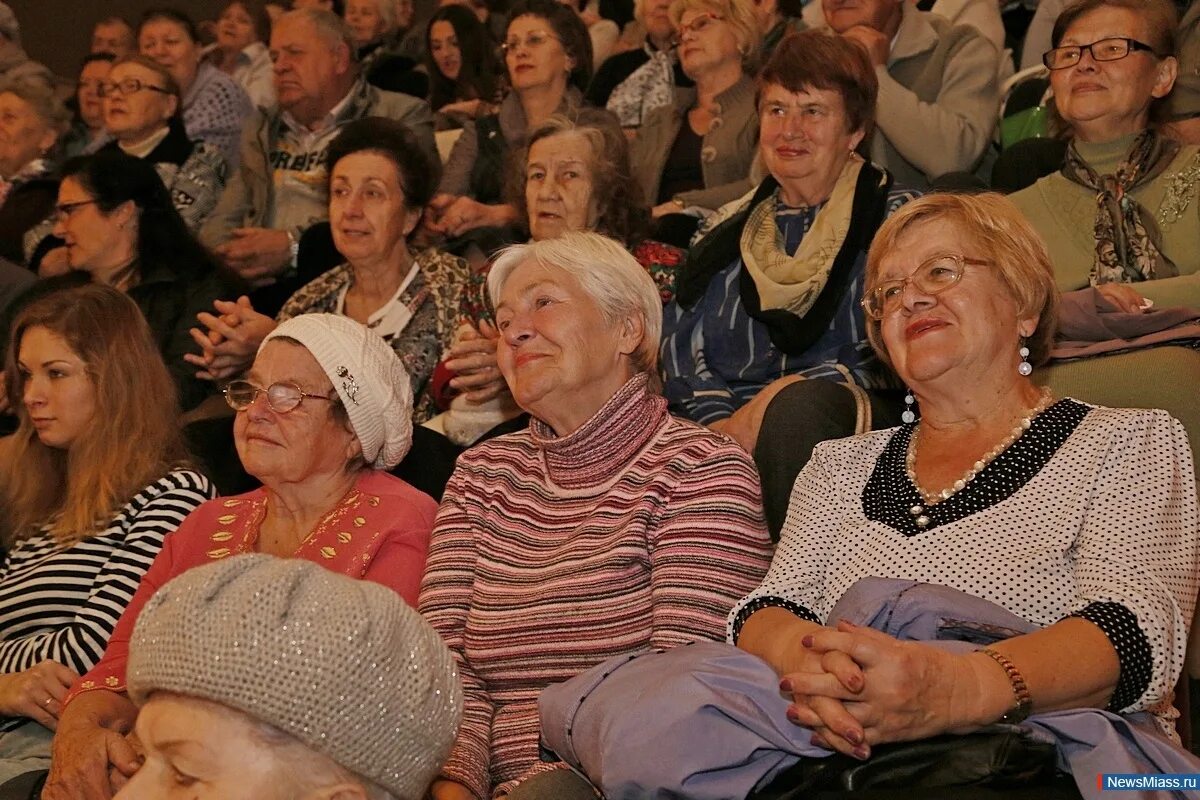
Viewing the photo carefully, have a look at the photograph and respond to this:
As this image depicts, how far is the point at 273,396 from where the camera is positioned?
325 centimetres

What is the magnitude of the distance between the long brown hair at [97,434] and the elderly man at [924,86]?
2024 mm

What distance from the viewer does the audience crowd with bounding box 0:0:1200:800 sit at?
2.09 metres

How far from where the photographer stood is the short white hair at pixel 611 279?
3.09 meters

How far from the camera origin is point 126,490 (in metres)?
3.48

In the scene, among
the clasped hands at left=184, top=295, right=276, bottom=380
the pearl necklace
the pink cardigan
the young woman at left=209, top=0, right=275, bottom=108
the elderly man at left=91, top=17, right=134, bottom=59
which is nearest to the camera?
the pearl necklace

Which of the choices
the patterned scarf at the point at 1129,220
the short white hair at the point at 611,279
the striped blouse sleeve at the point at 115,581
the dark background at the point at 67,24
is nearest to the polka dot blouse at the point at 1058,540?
the short white hair at the point at 611,279

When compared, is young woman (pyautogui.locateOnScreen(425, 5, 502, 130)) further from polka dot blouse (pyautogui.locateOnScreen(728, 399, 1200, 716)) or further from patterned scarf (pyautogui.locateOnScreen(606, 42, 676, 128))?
polka dot blouse (pyautogui.locateOnScreen(728, 399, 1200, 716))

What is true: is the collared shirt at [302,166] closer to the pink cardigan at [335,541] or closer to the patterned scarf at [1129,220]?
the pink cardigan at [335,541]

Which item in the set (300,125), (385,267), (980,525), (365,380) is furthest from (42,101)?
(980,525)

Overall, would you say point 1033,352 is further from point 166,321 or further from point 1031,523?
point 166,321

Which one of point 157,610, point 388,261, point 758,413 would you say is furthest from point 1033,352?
point 388,261

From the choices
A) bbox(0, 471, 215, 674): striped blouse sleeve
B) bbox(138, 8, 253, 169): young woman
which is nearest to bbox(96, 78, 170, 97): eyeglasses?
bbox(138, 8, 253, 169): young woman

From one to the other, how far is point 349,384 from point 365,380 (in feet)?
0.12

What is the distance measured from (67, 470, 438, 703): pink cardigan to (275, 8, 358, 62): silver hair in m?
3.01
